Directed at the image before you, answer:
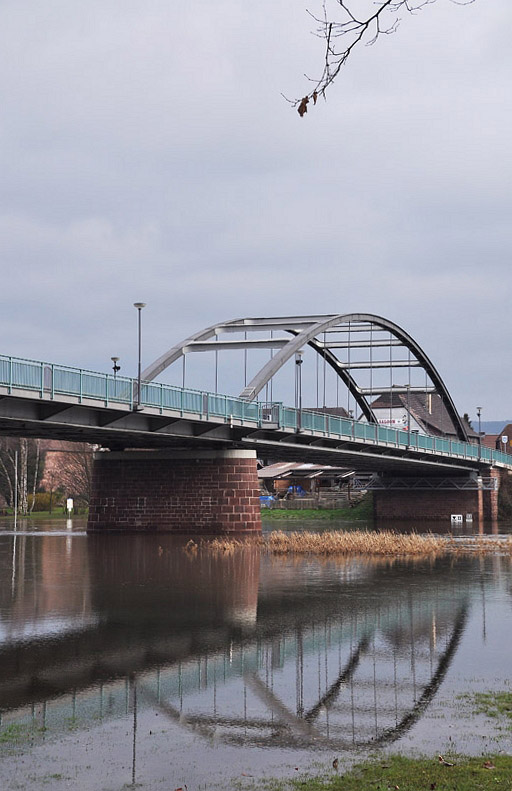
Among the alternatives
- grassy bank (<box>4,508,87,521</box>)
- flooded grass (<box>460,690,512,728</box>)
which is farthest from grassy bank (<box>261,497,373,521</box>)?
flooded grass (<box>460,690,512,728</box>)

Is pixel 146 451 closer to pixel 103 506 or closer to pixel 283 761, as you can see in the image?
pixel 103 506

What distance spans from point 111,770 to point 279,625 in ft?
26.3

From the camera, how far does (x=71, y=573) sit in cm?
2544

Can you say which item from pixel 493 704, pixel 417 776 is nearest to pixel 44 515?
pixel 493 704

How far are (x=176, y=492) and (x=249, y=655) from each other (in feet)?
111

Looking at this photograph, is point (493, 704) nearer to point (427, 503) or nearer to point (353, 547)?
point (353, 547)

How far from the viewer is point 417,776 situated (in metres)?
7.67

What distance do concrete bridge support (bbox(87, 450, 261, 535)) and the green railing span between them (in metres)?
2.48

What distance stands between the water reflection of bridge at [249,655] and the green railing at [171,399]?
11.0 m

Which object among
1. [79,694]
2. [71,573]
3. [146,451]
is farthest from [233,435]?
[79,694]

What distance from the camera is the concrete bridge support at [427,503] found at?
80.2m

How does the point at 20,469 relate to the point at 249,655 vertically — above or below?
above

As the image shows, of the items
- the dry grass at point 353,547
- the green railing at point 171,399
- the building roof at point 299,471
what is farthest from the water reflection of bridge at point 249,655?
the building roof at point 299,471

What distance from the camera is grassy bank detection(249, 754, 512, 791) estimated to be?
24.3ft
